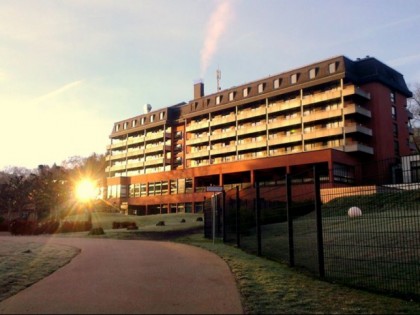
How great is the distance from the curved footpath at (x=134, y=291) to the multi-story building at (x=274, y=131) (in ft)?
118

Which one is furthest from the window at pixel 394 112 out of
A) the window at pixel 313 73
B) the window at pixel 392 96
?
the window at pixel 313 73

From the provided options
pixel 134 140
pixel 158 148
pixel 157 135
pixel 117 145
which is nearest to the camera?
pixel 158 148

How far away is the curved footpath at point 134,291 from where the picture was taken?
6.55 m

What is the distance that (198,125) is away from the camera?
78.6 meters

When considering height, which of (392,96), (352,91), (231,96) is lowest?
(352,91)

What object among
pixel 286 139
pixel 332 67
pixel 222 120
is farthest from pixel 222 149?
pixel 332 67

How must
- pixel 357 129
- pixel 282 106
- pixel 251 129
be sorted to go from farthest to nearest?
pixel 251 129, pixel 282 106, pixel 357 129

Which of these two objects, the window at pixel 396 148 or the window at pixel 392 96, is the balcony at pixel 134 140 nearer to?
the window at pixel 392 96

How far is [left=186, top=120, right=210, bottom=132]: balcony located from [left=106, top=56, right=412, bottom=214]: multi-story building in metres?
0.20

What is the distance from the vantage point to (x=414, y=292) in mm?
7711

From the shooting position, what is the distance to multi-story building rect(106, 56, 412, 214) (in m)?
57.3

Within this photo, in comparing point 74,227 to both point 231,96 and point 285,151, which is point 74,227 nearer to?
point 285,151

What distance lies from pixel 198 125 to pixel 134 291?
71302mm

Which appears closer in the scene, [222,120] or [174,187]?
[222,120]
